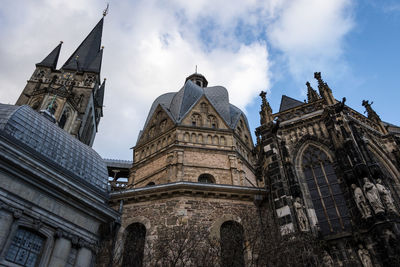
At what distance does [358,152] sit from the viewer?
13.3 m

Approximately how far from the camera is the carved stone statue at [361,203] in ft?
38.2

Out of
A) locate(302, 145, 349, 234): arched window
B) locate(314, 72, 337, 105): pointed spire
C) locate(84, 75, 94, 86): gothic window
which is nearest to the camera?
locate(302, 145, 349, 234): arched window

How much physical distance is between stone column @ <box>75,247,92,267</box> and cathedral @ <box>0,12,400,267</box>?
0.05 m

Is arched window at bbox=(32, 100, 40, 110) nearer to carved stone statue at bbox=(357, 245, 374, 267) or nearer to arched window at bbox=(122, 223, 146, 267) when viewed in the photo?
arched window at bbox=(122, 223, 146, 267)

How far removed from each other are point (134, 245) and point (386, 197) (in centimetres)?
990

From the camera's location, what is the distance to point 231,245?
12398 millimetres

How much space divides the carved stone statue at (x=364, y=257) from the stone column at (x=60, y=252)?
10789 millimetres

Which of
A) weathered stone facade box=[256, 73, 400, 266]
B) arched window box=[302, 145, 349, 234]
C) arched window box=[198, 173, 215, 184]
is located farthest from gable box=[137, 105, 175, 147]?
arched window box=[302, 145, 349, 234]

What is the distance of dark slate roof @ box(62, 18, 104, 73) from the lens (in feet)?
154

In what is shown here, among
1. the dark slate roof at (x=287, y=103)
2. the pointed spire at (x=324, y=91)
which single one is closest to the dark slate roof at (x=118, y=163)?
the dark slate roof at (x=287, y=103)

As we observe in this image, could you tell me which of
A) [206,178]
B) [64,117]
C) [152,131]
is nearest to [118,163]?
[64,117]

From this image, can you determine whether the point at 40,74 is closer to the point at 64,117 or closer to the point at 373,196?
the point at 64,117

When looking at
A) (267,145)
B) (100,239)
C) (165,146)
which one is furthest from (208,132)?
(100,239)

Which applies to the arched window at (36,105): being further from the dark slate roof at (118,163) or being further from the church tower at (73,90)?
the dark slate roof at (118,163)
